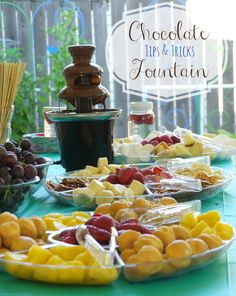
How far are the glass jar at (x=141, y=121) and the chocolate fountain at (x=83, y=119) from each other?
0.51 m

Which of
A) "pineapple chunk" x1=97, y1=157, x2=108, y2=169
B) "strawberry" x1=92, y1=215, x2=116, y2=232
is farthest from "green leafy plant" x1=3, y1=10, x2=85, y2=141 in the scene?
"strawberry" x1=92, y1=215, x2=116, y2=232

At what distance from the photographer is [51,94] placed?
3.80 m

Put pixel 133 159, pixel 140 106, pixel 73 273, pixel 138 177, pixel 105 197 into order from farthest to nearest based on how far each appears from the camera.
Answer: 1. pixel 140 106
2. pixel 133 159
3. pixel 138 177
4. pixel 105 197
5. pixel 73 273

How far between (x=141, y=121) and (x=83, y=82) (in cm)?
59

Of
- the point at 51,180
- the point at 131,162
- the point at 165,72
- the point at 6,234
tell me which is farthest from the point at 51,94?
the point at 6,234

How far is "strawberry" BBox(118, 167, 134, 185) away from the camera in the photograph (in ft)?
4.49

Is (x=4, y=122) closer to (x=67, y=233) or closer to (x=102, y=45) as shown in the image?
(x=67, y=233)

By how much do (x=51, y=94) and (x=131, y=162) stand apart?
2.07m

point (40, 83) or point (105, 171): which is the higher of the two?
point (40, 83)

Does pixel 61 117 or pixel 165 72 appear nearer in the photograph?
pixel 61 117

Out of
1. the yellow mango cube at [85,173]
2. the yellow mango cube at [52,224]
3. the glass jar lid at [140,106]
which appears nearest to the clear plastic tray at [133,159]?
the yellow mango cube at [85,173]

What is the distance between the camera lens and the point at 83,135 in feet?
5.32

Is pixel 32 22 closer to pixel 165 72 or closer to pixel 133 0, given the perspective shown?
pixel 133 0

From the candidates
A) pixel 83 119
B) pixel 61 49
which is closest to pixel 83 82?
pixel 83 119
